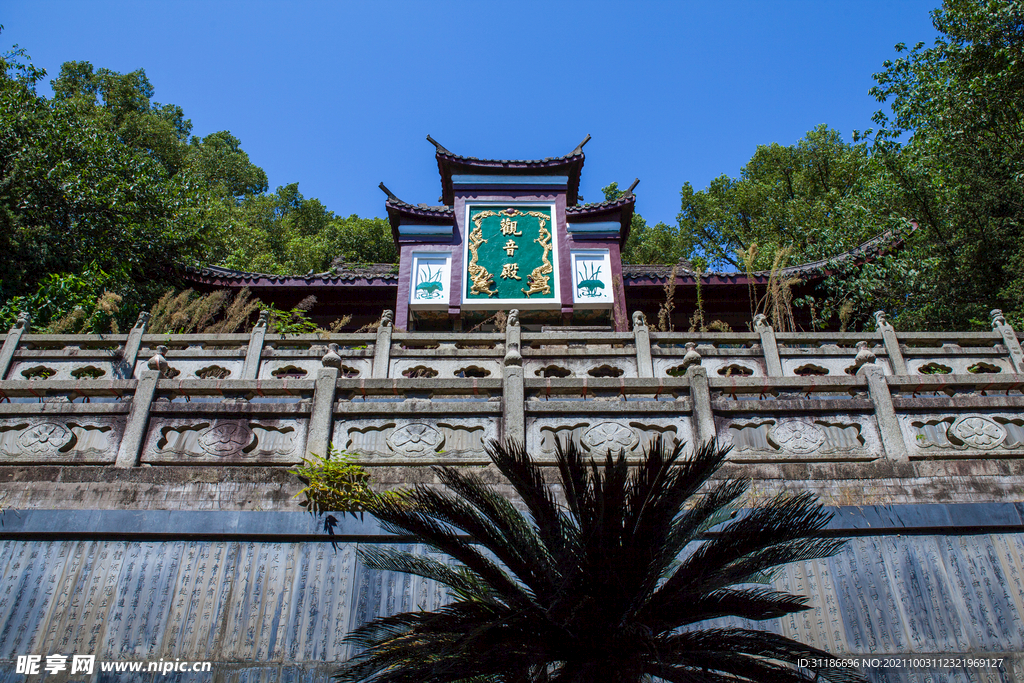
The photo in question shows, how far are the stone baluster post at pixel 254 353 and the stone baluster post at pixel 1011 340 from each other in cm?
1105

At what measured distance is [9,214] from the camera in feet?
44.7

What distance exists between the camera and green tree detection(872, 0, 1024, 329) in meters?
12.8

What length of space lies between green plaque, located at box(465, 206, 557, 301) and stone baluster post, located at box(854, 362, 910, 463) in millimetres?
9255

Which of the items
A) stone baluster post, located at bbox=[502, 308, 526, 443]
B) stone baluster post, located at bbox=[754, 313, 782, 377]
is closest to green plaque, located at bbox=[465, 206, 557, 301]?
stone baluster post, located at bbox=[754, 313, 782, 377]

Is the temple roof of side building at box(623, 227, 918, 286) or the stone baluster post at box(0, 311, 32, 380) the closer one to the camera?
the stone baluster post at box(0, 311, 32, 380)

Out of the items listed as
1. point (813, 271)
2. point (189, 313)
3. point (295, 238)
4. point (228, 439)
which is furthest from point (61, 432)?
point (295, 238)

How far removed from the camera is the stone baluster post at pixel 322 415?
21.0ft

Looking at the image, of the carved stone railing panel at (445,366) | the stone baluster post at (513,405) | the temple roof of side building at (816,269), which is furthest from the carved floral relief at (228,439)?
the temple roof of side building at (816,269)

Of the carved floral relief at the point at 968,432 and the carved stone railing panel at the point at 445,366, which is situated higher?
the carved stone railing panel at the point at 445,366

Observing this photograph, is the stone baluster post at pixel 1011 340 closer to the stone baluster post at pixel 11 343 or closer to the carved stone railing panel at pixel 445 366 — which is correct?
the carved stone railing panel at pixel 445 366

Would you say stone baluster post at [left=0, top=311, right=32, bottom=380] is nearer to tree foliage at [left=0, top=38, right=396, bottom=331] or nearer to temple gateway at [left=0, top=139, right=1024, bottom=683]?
tree foliage at [left=0, top=38, right=396, bottom=331]

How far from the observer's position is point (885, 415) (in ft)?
21.4

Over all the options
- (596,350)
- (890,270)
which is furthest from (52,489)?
(890,270)

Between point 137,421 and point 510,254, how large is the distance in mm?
10523
